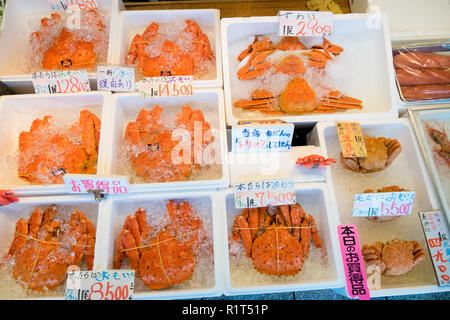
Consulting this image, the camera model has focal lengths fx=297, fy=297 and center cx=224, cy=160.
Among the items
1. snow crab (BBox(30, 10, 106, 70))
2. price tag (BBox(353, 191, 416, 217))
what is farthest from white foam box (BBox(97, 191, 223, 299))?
snow crab (BBox(30, 10, 106, 70))

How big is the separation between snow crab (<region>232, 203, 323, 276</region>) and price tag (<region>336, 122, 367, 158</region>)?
395 millimetres

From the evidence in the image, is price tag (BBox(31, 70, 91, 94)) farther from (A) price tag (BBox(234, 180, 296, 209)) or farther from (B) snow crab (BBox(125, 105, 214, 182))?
(A) price tag (BBox(234, 180, 296, 209))

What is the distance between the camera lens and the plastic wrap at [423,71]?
5.94 feet

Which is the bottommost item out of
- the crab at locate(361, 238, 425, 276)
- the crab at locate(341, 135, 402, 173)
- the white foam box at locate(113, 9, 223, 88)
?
the crab at locate(361, 238, 425, 276)

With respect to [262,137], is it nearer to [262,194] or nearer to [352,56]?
[262,194]

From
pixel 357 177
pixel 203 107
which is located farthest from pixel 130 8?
pixel 357 177

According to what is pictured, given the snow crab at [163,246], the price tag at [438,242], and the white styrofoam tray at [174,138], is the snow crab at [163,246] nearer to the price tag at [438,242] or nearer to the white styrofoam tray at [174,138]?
the white styrofoam tray at [174,138]

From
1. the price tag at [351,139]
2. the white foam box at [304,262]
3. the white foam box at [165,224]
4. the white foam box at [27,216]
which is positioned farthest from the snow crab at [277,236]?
the white foam box at [27,216]

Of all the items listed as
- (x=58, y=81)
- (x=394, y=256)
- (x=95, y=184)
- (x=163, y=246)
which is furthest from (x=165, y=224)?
(x=394, y=256)

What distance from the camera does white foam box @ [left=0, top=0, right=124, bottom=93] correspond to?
5.85ft

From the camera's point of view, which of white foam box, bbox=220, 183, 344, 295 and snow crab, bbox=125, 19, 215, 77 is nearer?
white foam box, bbox=220, 183, 344, 295

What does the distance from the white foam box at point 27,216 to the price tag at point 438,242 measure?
62.4 inches

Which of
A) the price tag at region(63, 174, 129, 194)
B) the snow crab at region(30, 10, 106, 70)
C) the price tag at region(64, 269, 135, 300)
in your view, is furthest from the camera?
the snow crab at region(30, 10, 106, 70)

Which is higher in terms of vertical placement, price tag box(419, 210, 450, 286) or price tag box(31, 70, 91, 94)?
price tag box(31, 70, 91, 94)
